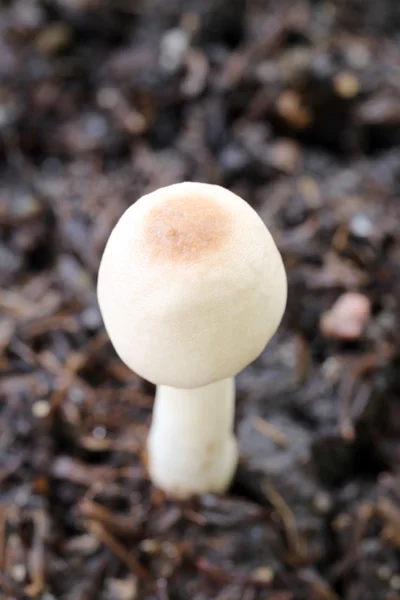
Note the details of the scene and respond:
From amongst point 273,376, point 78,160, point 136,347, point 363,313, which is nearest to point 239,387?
point 273,376

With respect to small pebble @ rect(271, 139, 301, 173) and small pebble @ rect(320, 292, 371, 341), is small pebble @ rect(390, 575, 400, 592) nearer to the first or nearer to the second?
small pebble @ rect(320, 292, 371, 341)

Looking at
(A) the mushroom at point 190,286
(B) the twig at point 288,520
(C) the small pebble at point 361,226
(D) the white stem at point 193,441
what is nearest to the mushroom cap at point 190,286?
(A) the mushroom at point 190,286

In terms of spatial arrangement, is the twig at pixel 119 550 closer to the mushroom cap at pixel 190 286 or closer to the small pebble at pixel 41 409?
the small pebble at pixel 41 409

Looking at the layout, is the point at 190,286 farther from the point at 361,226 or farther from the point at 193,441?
the point at 361,226

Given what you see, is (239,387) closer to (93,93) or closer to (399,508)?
(399,508)

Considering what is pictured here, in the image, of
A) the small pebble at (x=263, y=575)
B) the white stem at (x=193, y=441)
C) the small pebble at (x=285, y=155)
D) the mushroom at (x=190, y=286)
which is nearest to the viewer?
the mushroom at (x=190, y=286)

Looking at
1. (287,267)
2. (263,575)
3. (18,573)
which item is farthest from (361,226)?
(18,573)

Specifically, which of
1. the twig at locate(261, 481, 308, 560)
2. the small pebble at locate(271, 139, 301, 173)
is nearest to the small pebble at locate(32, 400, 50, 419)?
the twig at locate(261, 481, 308, 560)
